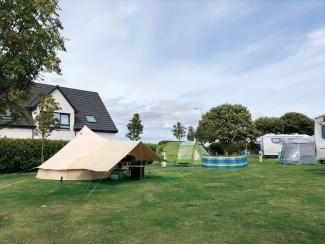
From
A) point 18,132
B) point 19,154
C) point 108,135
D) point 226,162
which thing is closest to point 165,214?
point 19,154

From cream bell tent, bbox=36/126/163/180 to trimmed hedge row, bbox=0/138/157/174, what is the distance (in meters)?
3.81

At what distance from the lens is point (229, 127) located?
4959 cm

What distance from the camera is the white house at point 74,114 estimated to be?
85.3 feet

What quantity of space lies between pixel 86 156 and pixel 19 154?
22.1 feet

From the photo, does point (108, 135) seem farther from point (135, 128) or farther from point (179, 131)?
point (179, 131)

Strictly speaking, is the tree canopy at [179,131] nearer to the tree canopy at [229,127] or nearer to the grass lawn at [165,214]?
the tree canopy at [229,127]

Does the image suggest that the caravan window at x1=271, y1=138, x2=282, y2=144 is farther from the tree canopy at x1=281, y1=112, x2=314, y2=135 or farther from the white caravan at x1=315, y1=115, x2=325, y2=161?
the tree canopy at x1=281, y1=112, x2=314, y2=135

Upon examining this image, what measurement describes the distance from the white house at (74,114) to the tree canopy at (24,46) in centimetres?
1796

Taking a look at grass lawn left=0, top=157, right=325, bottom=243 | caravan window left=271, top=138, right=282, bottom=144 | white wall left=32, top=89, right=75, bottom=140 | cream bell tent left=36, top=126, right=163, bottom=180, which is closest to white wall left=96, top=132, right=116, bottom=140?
white wall left=32, top=89, right=75, bottom=140

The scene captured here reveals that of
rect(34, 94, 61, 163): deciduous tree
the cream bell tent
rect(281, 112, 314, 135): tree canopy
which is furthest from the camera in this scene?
rect(281, 112, 314, 135): tree canopy

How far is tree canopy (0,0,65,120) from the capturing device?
7.61 m

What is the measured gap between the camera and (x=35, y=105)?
25.9 metres

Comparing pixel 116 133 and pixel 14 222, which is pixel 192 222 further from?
pixel 116 133

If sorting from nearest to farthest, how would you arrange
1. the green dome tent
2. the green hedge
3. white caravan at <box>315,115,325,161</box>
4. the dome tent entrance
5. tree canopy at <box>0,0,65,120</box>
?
tree canopy at <box>0,0,65,120</box>, white caravan at <box>315,115,325,161</box>, the green hedge, the green dome tent, the dome tent entrance
